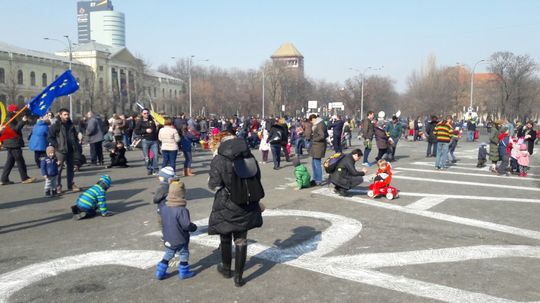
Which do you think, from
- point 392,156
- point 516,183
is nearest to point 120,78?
point 392,156

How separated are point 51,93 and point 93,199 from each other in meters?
2.83

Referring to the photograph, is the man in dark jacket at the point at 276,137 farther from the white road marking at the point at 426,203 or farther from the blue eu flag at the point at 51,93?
the blue eu flag at the point at 51,93

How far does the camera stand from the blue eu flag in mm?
8672

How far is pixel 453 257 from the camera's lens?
5.48 m

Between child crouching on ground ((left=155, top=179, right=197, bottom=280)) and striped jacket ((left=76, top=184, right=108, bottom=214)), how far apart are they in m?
3.18

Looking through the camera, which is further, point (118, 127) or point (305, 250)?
point (118, 127)

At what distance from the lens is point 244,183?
450cm

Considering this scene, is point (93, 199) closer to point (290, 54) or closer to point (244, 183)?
point (244, 183)

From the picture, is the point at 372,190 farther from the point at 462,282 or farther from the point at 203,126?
the point at 203,126

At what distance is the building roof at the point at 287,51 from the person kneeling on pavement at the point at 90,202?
14278cm

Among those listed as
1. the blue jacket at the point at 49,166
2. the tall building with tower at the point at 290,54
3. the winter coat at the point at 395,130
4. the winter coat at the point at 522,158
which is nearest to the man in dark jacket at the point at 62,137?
the blue jacket at the point at 49,166

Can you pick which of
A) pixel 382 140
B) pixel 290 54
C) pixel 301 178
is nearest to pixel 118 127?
pixel 301 178

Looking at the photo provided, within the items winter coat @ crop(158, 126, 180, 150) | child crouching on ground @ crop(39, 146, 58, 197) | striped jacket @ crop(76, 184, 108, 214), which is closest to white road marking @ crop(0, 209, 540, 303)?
striped jacket @ crop(76, 184, 108, 214)

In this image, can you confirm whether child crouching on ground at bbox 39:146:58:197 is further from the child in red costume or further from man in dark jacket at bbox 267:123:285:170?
the child in red costume
